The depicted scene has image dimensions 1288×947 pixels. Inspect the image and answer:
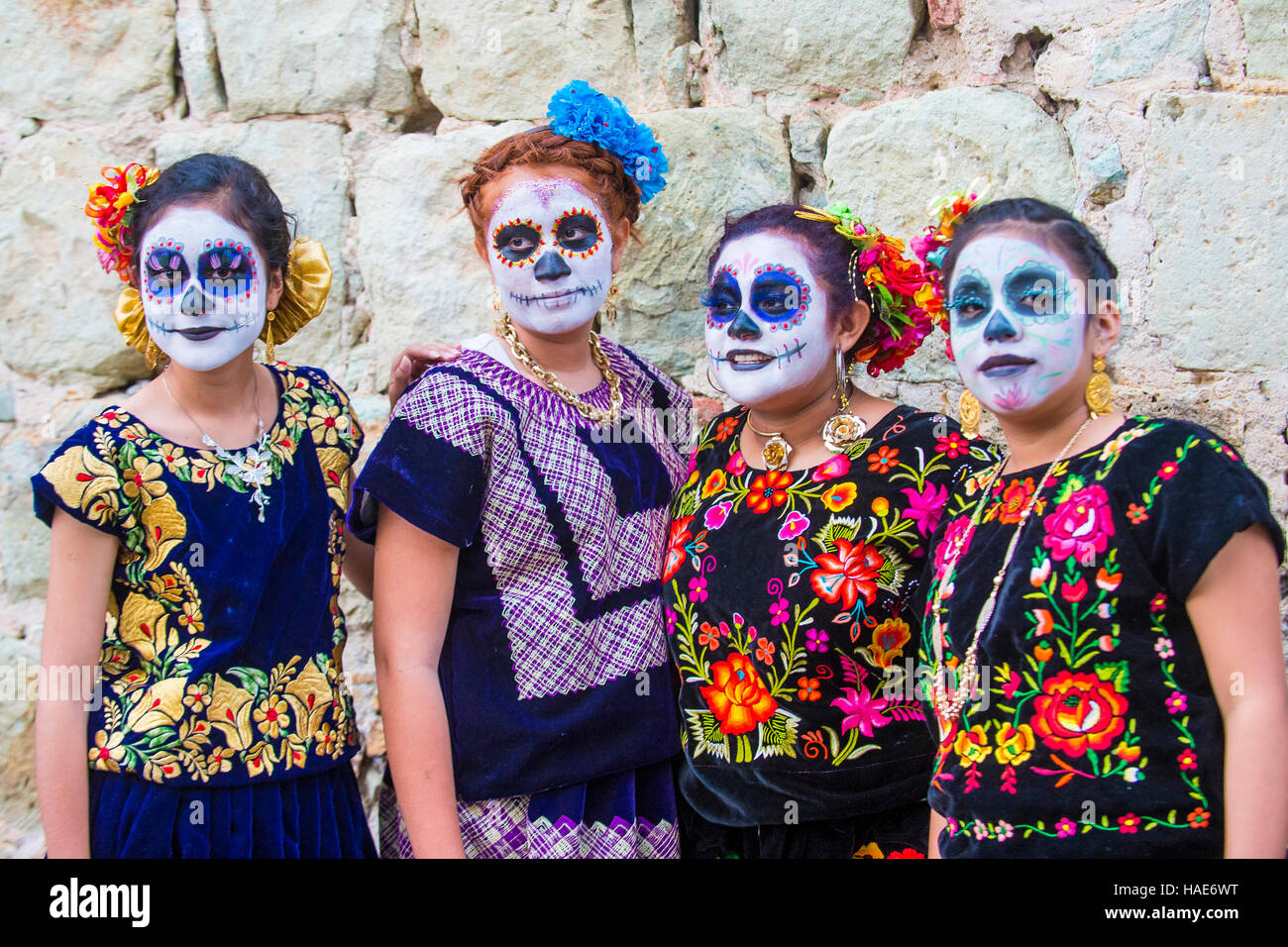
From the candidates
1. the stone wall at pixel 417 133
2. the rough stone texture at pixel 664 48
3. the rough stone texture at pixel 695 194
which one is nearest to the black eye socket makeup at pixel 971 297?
the stone wall at pixel 417 133

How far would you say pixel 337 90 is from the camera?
268 cm

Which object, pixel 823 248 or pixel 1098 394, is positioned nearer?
pixel 1098 394

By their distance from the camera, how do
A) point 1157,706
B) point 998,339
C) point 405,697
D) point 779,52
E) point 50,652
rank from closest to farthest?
point 1157,706 → point 998,339 → point 50,652 → point 405,697 → point 779,52

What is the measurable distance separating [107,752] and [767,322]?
130 cm

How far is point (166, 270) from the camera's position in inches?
77.6

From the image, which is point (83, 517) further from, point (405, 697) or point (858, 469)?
point (858, 469)

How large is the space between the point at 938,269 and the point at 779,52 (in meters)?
0.89

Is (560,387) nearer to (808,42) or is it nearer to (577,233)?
(577,233)

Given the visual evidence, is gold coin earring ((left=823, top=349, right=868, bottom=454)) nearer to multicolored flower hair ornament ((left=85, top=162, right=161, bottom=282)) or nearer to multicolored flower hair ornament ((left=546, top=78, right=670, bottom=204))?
multicolored flower hair ornament ((left=546, top=78, right=670, bottom=204))

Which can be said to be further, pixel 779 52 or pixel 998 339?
pixel 779 52

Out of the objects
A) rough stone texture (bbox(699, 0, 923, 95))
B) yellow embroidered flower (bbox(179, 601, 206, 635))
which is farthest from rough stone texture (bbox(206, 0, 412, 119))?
yellow embroidered flower (bbox(179, 601, 206, 635))

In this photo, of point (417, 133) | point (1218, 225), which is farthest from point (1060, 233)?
point (417, 133)

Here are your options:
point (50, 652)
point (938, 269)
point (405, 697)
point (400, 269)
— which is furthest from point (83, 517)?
point (938, 269)

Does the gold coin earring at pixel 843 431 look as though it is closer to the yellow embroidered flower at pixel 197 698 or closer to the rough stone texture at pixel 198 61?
the yellow embroidered flower at pixel 197 698
